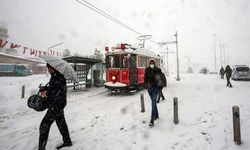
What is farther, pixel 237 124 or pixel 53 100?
pixel 237 124

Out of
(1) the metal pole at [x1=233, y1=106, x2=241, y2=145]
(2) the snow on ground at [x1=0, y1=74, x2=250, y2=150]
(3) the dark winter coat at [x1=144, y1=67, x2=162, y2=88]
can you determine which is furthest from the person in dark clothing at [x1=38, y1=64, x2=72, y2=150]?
(1) the metal pole at [x1=233, y1=106, x2=241, y2=145]

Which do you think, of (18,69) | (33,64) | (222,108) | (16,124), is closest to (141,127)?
(222,108)

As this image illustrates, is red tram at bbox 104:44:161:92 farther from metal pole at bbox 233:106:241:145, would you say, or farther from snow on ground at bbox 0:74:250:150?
metal pole at bbox 233:106:241:145

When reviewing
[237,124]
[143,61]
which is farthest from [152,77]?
[143,61]

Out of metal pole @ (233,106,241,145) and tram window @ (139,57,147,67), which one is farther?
tram window @ (139,57,147,67)

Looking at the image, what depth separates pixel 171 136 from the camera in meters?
4.86

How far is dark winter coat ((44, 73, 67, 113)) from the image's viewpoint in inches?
152

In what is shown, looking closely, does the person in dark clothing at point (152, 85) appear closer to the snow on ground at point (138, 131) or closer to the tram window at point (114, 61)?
the snow on ground at point (138, 131)

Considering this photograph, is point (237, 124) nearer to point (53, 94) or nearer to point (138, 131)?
point (138, 131)

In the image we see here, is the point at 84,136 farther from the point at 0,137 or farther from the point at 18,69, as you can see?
the point at 18,69

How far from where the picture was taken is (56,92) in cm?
388

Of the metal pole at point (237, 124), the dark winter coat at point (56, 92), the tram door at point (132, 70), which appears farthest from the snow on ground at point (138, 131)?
the tram door at point (132, 70)

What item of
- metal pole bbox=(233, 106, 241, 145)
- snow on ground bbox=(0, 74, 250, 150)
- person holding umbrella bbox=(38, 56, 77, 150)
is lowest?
snow on ground bbox=(0, 74, 250, 150)

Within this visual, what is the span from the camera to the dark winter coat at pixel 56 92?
385 cm
